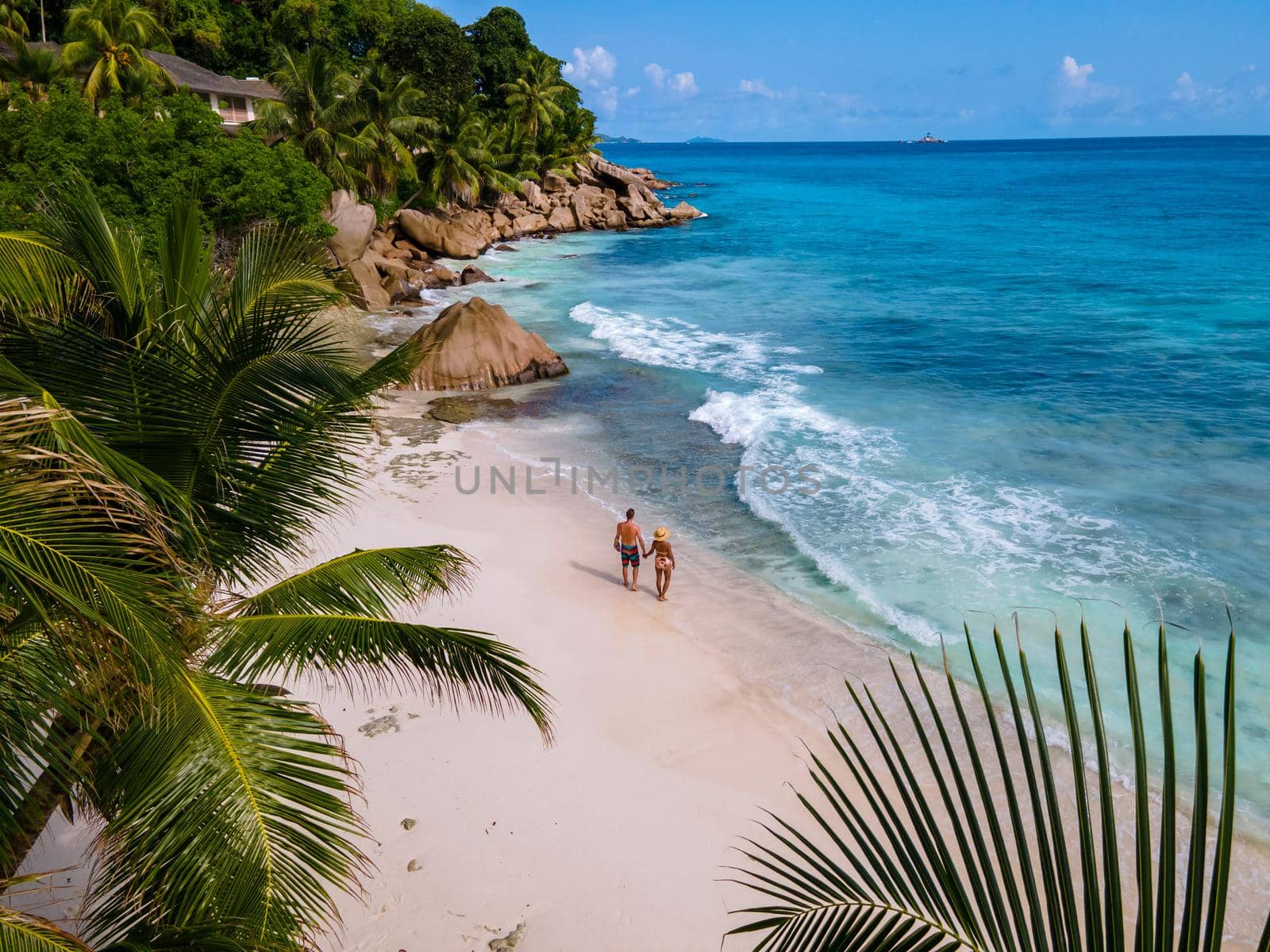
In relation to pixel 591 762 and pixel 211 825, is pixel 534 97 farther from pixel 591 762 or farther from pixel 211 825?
pixel 211 825

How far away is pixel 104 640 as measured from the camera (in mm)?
3465

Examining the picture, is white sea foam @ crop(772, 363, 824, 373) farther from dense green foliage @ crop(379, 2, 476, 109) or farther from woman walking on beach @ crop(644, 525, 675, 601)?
dense green foliage @ crop(379, 2, 476, 109)

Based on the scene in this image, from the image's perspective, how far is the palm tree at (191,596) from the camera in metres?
3.63

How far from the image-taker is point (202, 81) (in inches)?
1533

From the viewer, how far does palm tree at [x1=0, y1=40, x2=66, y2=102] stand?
85.7 feet

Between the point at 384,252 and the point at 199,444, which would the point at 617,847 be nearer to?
the point at 199,444

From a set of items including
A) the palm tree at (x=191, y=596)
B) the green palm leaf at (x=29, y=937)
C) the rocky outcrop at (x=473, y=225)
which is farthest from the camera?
the rocky outcrop at (x=473, y=225)

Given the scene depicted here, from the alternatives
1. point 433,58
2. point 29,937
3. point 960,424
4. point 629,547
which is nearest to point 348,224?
point 433,58

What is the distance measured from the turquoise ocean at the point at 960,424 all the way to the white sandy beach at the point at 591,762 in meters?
1.27

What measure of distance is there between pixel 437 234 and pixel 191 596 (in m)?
39.0

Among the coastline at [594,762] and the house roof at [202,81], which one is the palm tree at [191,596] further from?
the house roof at [202,81]

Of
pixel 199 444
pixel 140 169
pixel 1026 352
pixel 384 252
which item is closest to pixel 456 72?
pixel 384 252

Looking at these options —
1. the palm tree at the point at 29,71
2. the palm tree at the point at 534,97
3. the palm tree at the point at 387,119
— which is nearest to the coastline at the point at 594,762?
the palm tree at the point at 29,71

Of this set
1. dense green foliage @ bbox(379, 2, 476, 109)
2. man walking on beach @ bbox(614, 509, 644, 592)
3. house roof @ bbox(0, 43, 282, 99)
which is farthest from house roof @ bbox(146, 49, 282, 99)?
man walking on beach @ bbox(614, 509, 644, 592)
